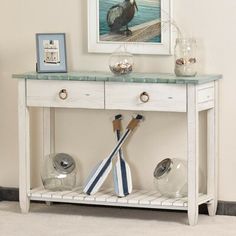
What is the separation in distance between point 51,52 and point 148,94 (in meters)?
0.67

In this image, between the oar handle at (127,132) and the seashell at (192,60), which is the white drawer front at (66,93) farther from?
the seashell at (192,60)

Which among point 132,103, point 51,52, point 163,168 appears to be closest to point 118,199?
point 163,168

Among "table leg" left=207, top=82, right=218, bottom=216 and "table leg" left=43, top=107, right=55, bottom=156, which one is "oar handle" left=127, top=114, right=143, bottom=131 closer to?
"table leg" left=207, top=82, right=218, bottom=216

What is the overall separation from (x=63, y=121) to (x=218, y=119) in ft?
3.08

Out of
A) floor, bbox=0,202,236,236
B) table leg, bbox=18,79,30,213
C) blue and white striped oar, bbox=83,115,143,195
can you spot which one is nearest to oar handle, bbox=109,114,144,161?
blue and white striped oar, bbox=83,115,143,195

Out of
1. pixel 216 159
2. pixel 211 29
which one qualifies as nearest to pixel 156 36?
pixel 211 29

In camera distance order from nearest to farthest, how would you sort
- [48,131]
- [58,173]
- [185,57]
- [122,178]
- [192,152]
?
[192,152], [185,57], [122,178], [58,173], [48,131]

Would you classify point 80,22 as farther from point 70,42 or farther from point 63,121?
point 63,121

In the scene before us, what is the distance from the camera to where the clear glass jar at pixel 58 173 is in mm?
5309

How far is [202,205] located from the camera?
17.2 feet

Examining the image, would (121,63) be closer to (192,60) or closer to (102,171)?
(192,60)

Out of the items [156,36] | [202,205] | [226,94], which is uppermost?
[156,36]

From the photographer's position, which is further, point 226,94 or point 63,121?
point 63,121

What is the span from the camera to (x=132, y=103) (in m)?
4.95
